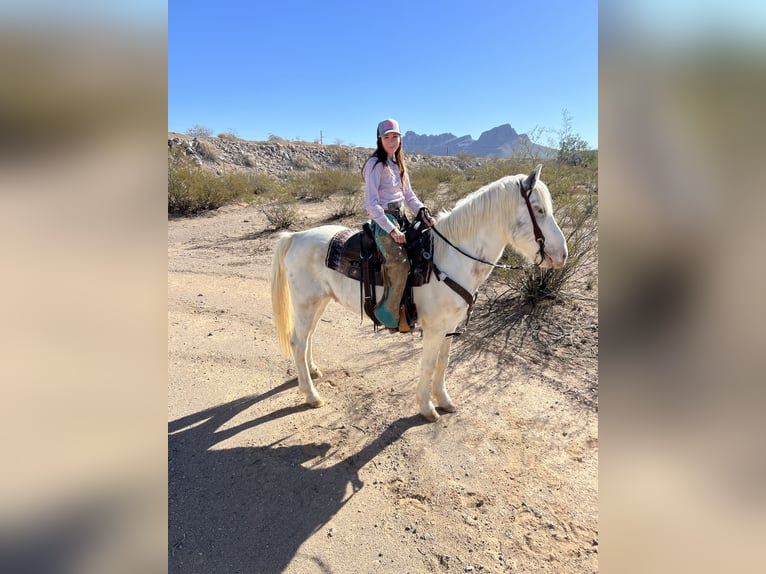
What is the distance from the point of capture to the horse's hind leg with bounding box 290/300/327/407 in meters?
3.76

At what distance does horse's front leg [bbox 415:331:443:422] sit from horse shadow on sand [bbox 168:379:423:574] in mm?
135

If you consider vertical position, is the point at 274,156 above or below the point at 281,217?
above

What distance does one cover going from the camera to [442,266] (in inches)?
128

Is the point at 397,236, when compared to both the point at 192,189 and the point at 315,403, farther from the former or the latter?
the point at 192,189

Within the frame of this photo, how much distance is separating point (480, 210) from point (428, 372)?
146 cm

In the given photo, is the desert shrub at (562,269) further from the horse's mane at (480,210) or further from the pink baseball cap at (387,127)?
the pink baseball cap at (387,127)

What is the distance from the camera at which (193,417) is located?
3.60 m

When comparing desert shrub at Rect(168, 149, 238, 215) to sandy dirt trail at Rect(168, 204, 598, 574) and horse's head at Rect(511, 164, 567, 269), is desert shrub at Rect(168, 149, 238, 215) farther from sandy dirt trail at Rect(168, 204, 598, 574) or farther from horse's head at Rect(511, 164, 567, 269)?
horse's head at Rect(511, 164, 567, 269)

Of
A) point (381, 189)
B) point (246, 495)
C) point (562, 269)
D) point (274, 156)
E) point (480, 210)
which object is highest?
point (274, 156)

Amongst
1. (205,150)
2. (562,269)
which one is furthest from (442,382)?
(205,150)
